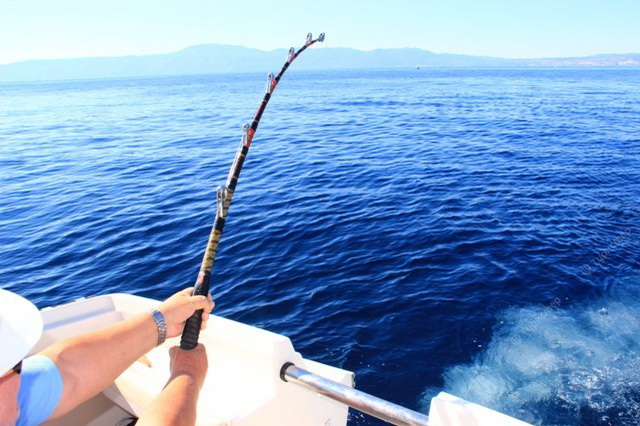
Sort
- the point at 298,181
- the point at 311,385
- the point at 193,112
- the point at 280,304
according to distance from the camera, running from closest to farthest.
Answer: the point at 311,385
the point at 280,304
the point at 298,181
the point at 193,112

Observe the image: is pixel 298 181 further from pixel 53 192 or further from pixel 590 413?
pixel 590 413

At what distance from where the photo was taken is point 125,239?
466 inches

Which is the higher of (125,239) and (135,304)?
(135,304)

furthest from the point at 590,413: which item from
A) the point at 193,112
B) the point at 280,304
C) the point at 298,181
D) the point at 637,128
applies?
the point at 193,112

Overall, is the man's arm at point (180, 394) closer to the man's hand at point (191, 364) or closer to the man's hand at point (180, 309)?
the man's hand at point (191, 364)

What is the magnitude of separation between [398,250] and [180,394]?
866 cm

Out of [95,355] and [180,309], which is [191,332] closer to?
[180,309]

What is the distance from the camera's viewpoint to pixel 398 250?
10.5m

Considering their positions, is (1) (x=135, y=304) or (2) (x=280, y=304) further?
(2) (x=280, y=304)

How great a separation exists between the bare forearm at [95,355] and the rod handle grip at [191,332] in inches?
7.4

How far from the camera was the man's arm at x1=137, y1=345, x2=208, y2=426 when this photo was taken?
7.00 feet

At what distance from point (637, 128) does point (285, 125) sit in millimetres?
21647

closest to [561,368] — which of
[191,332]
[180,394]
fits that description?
[191,332]

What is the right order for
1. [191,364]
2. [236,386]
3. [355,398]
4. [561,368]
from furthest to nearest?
[561,368] → [236,386] → [355,398] → [191,364]
